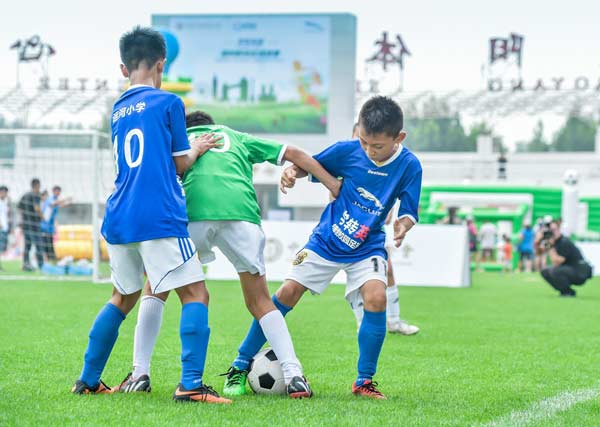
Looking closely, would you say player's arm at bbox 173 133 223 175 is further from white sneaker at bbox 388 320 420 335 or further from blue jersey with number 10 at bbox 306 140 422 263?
white sneaker at bbox 388 320 420 335

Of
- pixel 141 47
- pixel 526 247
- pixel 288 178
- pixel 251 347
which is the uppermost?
pixel 141 47

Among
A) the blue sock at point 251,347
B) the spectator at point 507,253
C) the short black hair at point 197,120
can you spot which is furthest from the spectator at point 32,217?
the blue sock at point 251,347

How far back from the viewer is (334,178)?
5.84 meters

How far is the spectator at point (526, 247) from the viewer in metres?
29.3

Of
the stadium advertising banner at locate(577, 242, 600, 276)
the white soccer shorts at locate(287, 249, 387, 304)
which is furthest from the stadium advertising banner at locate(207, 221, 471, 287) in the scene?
the white soccer shorts at locate(287, 249, 387, 304)

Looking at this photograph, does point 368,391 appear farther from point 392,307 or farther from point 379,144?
point 392,307

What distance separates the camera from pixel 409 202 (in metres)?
5.89

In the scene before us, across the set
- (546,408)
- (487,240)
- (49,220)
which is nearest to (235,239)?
(546,408)

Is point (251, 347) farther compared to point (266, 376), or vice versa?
point (251, 347)

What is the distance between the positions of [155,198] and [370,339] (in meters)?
1.50

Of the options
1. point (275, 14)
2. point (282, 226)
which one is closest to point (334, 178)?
point (282, 226)

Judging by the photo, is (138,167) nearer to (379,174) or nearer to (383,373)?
(379,174)

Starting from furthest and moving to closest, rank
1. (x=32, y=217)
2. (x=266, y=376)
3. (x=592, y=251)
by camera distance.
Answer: (x=592, y=251), (x=32, y=217), (x=266, y=376)

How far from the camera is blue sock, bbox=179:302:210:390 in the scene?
16.5 ft
